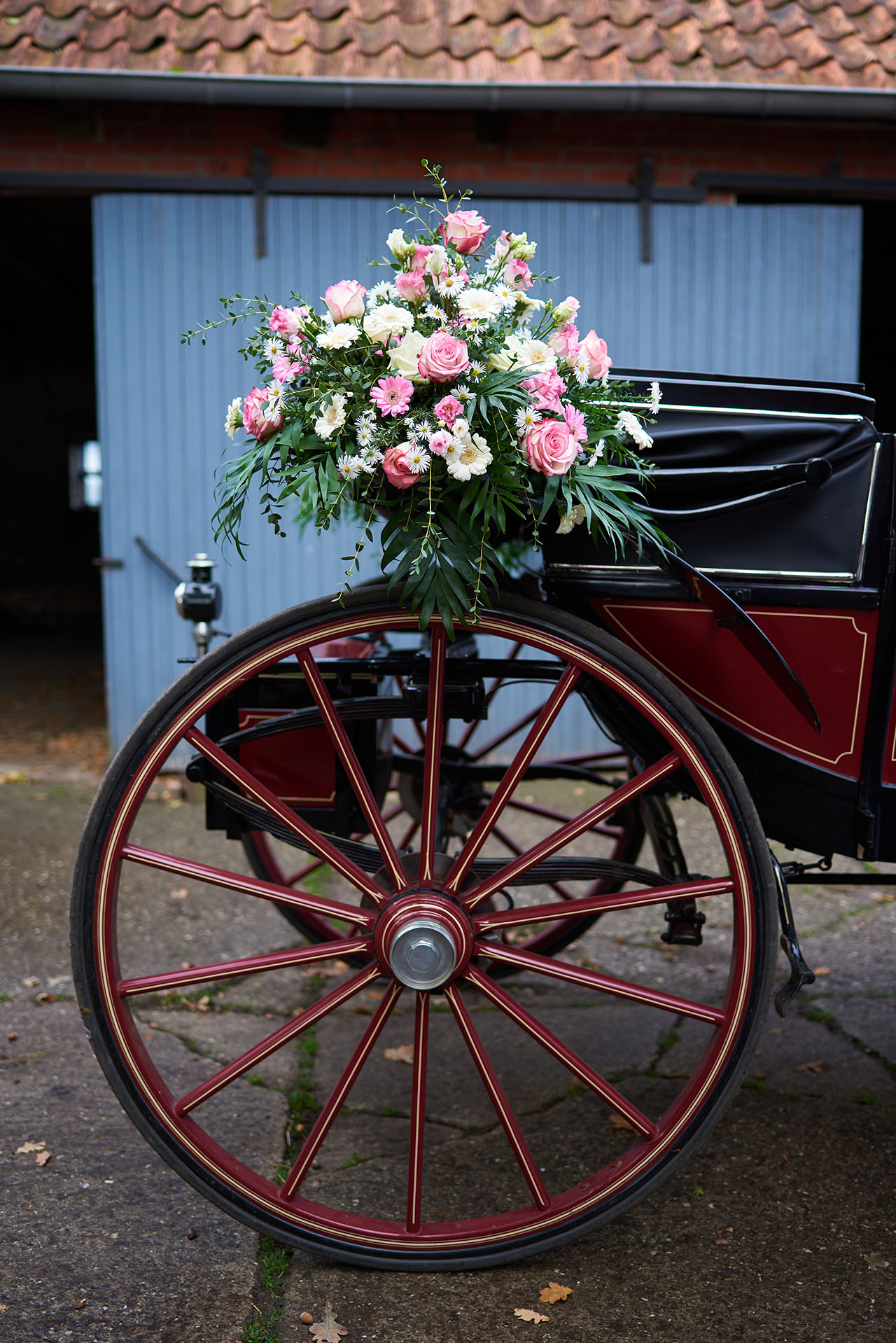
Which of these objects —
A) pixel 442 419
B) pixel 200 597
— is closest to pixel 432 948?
pixel 442 419

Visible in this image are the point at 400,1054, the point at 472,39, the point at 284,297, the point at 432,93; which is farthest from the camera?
the point at 284,297

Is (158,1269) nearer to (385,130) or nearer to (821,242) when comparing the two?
(385,130)

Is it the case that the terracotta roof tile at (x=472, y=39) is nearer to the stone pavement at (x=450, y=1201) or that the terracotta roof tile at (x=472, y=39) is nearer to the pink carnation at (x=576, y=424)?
the pink carnation at (x=576, y=424)

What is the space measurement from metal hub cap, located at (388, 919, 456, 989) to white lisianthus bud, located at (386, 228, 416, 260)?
1096 millimetres

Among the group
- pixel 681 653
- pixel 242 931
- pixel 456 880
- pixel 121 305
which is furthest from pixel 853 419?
pixel 121 305

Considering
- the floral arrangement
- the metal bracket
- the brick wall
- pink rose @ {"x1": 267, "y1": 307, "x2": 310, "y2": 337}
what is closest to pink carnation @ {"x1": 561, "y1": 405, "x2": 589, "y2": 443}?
the floral arrangement

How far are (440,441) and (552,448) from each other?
17cm

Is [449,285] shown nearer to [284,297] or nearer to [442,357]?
[442,357]

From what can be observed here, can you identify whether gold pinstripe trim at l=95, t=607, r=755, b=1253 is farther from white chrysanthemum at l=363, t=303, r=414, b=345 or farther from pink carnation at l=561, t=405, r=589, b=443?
white chrysanthemum at l=363, t=303, r=414, b=345

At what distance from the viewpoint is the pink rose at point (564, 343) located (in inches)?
70.5

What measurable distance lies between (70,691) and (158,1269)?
6.50 metres

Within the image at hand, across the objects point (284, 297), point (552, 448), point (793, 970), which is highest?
point (284, 297)

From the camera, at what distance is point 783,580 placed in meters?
1.88

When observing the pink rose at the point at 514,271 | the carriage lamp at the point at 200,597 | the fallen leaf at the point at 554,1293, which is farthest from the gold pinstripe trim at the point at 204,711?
the carriage lamp at the point at 200,597
